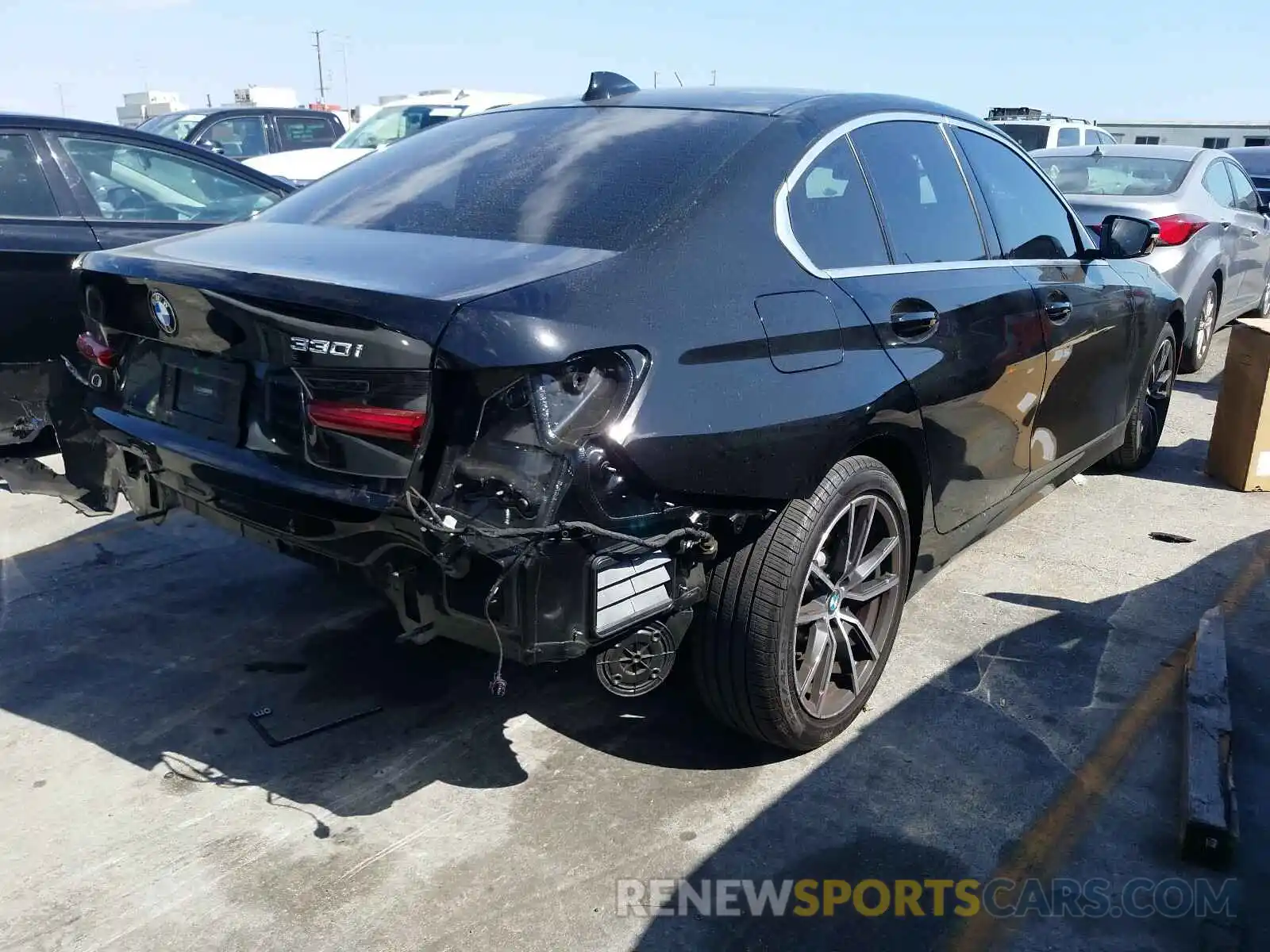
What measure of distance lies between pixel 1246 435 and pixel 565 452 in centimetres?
477

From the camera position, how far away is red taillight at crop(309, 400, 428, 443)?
7.68 ft

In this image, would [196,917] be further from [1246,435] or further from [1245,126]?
[1245,126]

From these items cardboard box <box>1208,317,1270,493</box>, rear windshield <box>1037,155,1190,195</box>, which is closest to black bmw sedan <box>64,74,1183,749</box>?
cardboard box <box>1208,317,1270,493</box>

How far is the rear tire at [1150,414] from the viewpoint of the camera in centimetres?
567

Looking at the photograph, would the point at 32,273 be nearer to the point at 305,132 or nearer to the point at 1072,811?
the point at 1072,811

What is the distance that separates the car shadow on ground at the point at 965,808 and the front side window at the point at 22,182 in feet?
13.0

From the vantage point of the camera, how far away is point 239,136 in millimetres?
13477

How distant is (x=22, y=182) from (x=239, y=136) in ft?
30.9

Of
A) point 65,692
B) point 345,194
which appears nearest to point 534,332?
point 345,194

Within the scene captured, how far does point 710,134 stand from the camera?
3.05m

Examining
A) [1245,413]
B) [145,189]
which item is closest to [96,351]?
[145,189]

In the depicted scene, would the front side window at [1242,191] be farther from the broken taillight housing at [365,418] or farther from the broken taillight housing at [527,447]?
the broken taillight housing at [365,418]

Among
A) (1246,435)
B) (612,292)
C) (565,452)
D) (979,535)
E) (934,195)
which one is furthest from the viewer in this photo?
(1246,435)

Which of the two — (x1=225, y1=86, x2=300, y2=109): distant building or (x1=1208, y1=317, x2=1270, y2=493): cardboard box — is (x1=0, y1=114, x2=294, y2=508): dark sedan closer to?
(x1=1208, y1=317, x2=1270, y2=493): cardboard box
